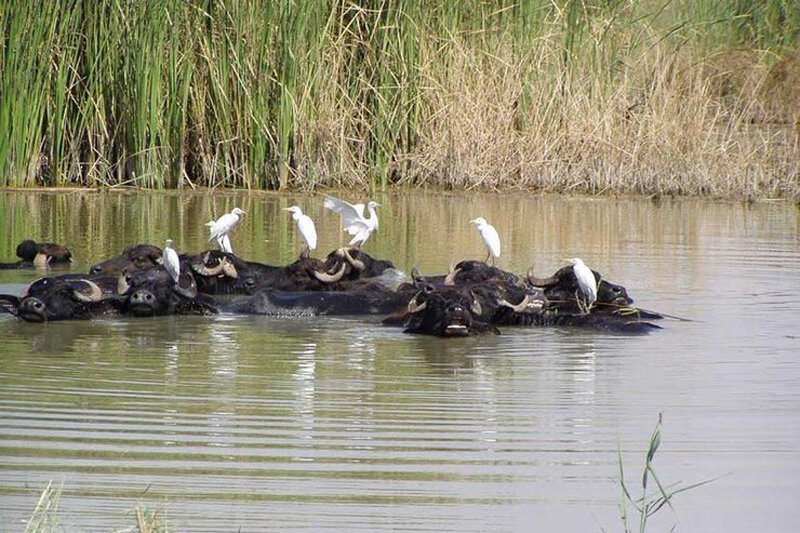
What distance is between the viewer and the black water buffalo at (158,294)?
9609 millimetres

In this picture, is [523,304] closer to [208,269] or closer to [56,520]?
[208,269]

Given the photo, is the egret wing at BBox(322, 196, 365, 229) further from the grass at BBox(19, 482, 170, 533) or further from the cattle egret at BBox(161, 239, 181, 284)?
the grass at BBox(19, 482, 170, 533)

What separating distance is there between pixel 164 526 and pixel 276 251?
8971 mm

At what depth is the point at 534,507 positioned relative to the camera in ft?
16.1

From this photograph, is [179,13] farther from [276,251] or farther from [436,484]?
[436,484]

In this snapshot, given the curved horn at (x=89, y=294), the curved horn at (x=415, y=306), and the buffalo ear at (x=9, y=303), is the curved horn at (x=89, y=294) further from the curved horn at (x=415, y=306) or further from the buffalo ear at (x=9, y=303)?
the curved horn at (x=415, y=306)

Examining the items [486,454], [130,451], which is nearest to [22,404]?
[130,451]

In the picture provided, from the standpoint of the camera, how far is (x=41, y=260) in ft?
37.1

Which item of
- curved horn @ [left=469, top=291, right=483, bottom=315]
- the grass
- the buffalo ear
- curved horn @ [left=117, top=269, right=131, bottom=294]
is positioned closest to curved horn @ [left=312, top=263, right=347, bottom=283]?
curved horn @ [left=117, top=269, right=131, bottom=294]

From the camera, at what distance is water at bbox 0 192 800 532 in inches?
192

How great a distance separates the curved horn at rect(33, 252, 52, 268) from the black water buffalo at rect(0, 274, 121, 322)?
159cm

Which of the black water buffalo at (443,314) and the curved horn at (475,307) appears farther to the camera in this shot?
the curved horn at (475,307)

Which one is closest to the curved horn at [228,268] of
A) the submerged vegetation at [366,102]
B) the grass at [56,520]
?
the grass at [56,520]

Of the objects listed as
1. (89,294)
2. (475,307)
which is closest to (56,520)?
(475,307)
